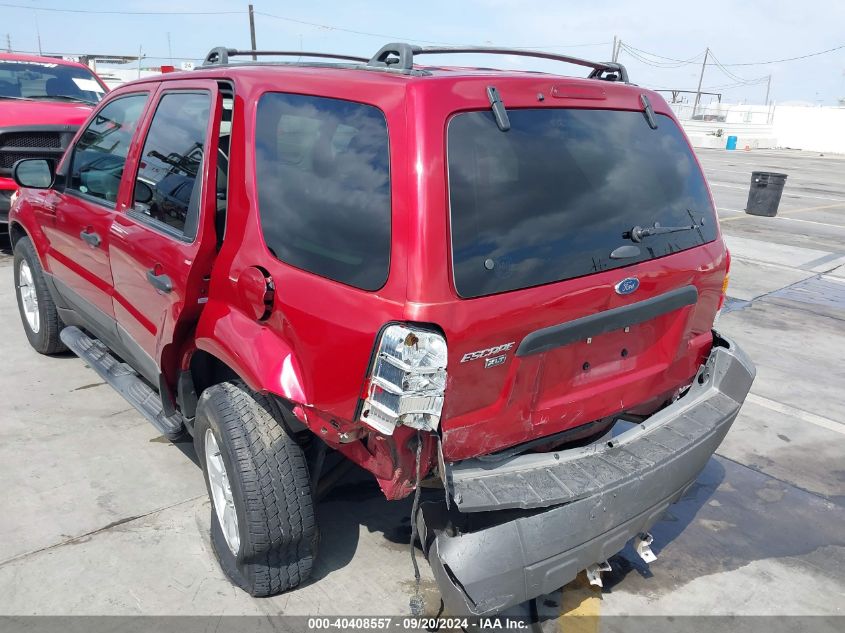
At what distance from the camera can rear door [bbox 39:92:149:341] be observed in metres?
3.68

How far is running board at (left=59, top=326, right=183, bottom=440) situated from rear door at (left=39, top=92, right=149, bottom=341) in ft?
0.49

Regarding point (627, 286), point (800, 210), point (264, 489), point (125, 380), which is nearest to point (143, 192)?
point (125, 380)

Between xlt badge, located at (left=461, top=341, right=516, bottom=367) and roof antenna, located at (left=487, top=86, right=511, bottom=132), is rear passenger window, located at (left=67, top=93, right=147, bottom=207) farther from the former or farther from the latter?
xlt badge, located at (left=461, top=341, right=516, bottom=367)

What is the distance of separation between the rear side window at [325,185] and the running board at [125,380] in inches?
52.1

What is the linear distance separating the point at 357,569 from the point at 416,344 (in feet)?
4.53

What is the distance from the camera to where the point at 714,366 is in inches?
118

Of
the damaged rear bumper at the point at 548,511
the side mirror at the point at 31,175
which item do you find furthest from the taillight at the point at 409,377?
the side mirror at the point at 31,175

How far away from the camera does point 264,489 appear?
2.58 meters

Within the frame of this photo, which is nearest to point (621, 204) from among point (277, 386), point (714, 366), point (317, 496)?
point (714, 366)

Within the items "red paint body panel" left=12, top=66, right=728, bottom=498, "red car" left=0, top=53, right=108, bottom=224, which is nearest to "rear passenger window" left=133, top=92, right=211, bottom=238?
"red paint body panel" left=12, top=66, right=728, bottom=498

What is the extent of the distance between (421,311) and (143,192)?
198 cm

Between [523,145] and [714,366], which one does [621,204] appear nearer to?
[523,145]

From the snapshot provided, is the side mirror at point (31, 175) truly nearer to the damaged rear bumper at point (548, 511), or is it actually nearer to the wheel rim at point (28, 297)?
the wheel rim at point (28, 297)

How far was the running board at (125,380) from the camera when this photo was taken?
3.37 meters
